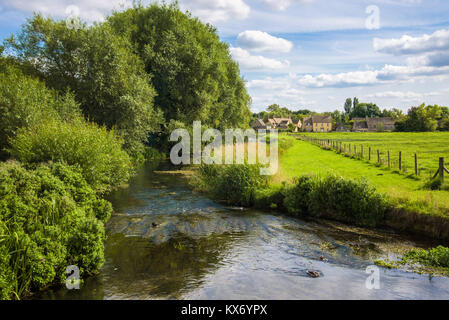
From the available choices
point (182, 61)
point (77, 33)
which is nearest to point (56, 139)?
point (77, 33)

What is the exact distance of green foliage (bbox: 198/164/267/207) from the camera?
860 inches

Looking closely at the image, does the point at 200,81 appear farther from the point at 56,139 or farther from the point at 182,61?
the point at 56,139

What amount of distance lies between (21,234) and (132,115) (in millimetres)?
24703

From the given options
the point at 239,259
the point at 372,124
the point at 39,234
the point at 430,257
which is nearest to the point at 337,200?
the point at 430,257

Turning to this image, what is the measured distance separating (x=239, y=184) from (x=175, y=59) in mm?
26651

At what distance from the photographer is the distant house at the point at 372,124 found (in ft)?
485

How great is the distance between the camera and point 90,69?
3344 cm

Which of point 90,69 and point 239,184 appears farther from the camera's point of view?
→ point 90,69

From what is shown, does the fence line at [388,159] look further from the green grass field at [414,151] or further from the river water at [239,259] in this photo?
the river water at [239,259]

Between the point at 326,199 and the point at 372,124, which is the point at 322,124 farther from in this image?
the point at 326,199

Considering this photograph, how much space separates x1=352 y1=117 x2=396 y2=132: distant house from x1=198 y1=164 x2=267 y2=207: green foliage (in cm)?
13715

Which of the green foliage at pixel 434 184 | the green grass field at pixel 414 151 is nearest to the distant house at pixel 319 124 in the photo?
the green grass field at pixel 414 151

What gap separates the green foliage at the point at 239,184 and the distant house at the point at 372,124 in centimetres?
13715
